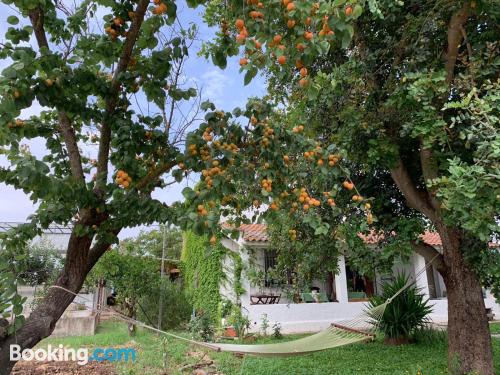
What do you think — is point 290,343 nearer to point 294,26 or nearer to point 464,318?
point 464,318

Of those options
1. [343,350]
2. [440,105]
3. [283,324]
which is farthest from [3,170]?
[283,324]

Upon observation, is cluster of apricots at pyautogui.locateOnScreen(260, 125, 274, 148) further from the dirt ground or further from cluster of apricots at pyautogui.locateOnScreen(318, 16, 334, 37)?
the dirt ground

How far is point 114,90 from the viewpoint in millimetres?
2545

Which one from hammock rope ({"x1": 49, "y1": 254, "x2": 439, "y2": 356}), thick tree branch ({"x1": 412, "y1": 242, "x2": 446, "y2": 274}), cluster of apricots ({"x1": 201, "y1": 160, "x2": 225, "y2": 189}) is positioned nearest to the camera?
cluster of apricots ({"x1": 201, "y1": 160, "x2": 225, "y2": 189})

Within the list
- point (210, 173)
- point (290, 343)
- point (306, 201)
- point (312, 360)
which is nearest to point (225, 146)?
point (210, 173)

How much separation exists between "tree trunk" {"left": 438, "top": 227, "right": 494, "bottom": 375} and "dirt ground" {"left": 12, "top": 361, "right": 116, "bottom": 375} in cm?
387

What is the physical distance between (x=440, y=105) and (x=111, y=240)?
3473 millimetres

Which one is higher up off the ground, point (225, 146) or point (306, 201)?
point (225, 146)

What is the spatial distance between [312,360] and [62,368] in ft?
11.0

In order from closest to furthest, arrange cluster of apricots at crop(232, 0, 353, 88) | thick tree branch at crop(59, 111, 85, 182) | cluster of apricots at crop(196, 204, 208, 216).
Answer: cluster of apricots at crop(232, 0, 353, 88)
cluster of apricots at crop(196, 204, 208, 216)
thick tree branch at crop(59, 111, 85, 182)

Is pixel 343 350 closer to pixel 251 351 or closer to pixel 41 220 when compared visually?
pixel 251 351

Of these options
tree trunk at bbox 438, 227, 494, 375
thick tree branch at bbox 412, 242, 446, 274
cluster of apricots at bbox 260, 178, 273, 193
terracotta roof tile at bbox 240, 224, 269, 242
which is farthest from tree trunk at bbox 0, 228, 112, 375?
terracotta roof tile at bbox 240, 224, 269, 242

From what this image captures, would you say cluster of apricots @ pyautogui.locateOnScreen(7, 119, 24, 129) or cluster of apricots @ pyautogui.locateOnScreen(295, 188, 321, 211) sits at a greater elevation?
cluster of apricots @ pyautogui.locateOnScreen(7, 119, 24, 129)

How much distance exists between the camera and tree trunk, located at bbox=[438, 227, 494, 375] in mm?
4492
